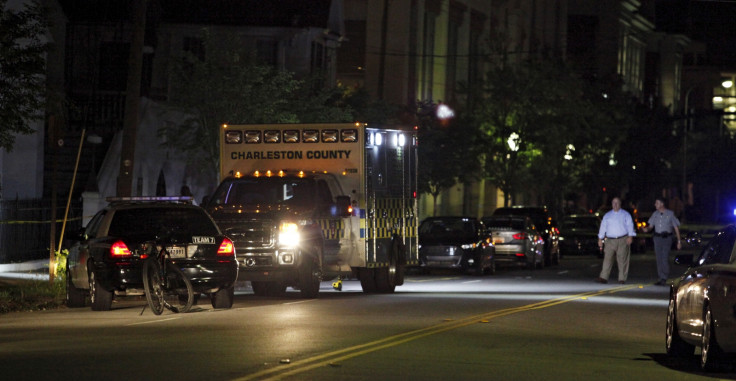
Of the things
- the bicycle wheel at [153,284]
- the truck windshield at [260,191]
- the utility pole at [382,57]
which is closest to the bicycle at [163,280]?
the bicycle wheel at [153,284]

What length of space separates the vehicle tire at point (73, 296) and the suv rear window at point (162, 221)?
1695 millimetres

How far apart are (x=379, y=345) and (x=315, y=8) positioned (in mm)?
31895

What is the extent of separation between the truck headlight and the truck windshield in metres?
1.30

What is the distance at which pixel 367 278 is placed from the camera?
78.9 ft

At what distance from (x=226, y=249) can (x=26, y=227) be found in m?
12.4

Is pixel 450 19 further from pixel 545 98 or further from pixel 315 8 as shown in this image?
pixel 315 8

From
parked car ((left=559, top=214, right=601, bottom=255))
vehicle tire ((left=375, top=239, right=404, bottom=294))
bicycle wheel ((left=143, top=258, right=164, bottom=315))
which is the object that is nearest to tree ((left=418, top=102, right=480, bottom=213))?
parked car ((left=559, top=214, right=601, bottom=255))

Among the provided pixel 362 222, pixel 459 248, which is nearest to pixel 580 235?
pixel 459 248

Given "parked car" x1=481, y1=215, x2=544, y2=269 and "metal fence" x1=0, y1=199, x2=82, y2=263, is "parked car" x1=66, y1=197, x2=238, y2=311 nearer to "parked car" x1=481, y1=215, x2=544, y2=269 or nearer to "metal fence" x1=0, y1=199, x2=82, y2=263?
"metal fence" x1=0, y1=199, x2=82, y2=263

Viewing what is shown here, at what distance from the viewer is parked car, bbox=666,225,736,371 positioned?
1175cm

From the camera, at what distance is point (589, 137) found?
61531 millimetres

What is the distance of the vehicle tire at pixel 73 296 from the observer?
798 inches

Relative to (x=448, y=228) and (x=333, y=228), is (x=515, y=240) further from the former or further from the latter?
(x=333, y=228)

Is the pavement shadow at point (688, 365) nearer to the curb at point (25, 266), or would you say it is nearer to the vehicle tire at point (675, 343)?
the vehicle tire at point (675, 343)
